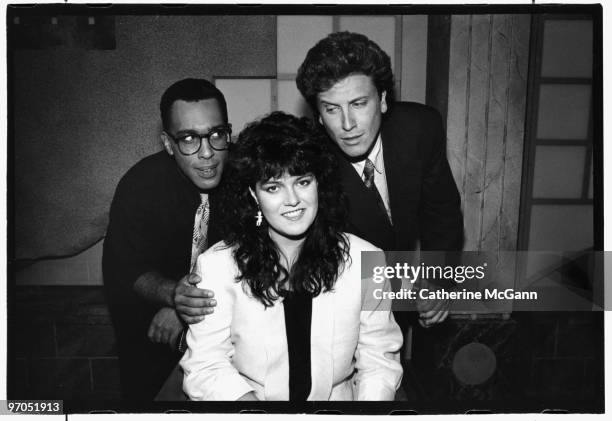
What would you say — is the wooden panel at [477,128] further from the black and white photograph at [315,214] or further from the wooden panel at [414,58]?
the wooden panel at [414,58]

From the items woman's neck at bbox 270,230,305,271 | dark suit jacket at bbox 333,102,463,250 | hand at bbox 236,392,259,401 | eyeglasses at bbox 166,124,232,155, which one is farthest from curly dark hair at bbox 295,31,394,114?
hand at bbox 236,392,259,401

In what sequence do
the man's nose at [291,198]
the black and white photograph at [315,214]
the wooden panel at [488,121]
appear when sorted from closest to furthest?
the man's nose at [291,198] → the black and white photograph at [315,214] → the wooden panel at [488,121]

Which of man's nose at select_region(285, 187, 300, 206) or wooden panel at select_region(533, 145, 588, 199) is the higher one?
wooden panel at select_region(533, 145, 588, 199)

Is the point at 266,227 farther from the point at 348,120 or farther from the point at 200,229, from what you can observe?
the point at 348,120

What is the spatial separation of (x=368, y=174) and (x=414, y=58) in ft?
1.11

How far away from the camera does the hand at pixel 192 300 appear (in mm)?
1279

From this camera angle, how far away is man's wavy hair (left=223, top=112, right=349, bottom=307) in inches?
47.6

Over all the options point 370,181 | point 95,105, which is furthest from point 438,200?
point 95,105

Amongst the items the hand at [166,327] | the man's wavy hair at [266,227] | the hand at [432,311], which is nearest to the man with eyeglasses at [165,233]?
the hand at [166,327]

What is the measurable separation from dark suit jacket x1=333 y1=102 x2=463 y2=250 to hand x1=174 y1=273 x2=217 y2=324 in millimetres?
416

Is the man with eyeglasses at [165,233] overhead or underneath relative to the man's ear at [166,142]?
underneath

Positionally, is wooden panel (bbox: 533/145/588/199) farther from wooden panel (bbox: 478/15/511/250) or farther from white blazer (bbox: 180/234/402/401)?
white blazer (bbox: 180/234/402/401)

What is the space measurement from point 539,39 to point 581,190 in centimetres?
43

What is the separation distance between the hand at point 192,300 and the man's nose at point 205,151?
0.31 m
